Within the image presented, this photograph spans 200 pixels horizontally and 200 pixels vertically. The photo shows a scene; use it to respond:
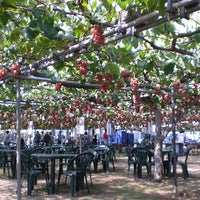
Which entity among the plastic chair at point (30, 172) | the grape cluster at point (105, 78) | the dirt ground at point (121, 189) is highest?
the grape cluster at point (105, 78)

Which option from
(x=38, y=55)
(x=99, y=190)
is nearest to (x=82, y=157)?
(x=99, y=190)

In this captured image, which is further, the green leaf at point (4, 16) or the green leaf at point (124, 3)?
the green leaf at point (4, 16)

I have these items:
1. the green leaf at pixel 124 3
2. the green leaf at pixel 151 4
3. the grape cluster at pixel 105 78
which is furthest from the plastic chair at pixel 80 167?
the green leaf at pixel 151 4

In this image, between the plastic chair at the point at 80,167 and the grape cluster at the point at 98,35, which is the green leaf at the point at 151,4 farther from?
the plastic chair at the point at 80,167

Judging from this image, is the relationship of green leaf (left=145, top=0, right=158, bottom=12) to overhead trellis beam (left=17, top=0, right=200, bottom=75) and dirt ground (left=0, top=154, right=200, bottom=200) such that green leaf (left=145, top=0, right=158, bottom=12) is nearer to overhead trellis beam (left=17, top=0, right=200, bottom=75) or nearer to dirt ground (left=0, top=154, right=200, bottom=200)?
overhead trellis beam (left=17, top=0, right=200, bottom=75)

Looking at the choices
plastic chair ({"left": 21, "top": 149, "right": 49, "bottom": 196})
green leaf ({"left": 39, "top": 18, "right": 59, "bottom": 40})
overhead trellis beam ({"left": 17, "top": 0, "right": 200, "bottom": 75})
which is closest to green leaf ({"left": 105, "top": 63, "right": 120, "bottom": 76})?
overhead trellis beam ({"left": 17, "top": 0, "right": 200, "bottom": 75})

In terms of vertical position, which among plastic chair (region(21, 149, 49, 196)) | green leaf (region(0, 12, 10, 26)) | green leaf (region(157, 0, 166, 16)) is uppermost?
green leaf (region(0, 12, 10, 26))

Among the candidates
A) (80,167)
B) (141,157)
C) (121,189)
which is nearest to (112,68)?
(80,167)

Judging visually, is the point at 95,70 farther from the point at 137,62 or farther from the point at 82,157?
the point at 82,157

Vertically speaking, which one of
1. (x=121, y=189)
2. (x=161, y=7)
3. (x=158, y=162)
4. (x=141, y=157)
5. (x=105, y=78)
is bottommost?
(x=121, y=189)

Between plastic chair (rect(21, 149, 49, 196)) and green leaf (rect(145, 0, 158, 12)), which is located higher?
green leaf (rect(145, 0, 158, 12))

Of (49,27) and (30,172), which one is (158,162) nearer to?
(30,172)

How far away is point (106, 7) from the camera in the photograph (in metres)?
3.33

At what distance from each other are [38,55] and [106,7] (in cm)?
180
